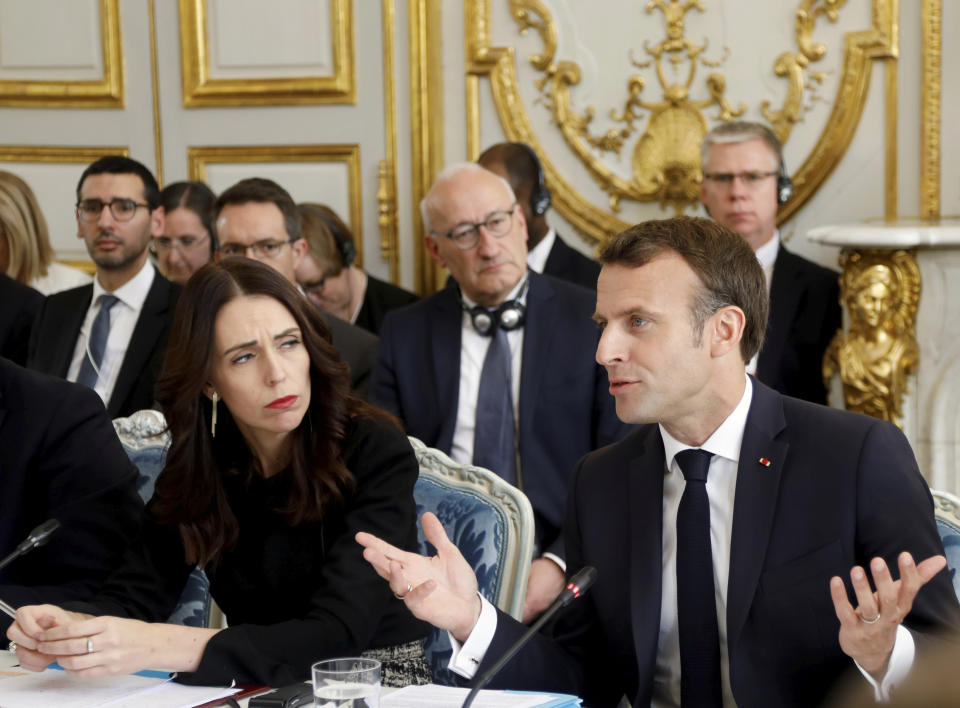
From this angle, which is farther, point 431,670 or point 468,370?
point 468,370

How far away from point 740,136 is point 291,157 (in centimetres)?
195

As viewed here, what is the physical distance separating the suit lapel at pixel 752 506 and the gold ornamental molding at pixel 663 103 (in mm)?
2948

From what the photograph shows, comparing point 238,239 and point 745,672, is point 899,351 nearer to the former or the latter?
point 238,239

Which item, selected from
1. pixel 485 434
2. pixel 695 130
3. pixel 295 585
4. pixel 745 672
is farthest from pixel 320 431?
pixel 695 130

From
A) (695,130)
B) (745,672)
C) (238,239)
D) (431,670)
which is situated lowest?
(431,670)

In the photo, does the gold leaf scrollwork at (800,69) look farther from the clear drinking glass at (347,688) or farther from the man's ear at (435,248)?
the clear drinking glass at (347,688)

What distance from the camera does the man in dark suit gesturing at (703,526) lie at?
5.80 feet

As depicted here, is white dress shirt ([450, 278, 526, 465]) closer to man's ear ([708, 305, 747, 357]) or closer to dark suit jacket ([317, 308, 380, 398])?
dark suit jacket ([317, 308, 380, 398])

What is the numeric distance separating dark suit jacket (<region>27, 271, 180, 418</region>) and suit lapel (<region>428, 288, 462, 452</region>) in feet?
3.07

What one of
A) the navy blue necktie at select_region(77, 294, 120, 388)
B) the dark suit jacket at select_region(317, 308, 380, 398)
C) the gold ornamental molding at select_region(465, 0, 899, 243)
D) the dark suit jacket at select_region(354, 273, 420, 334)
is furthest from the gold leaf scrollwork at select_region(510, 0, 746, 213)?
the navy blue necktie at select_region(77, 294, 120, 388)

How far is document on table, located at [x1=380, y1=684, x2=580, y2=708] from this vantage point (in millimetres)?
1616

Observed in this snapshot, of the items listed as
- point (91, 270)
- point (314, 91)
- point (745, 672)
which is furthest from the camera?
point (91, 270)

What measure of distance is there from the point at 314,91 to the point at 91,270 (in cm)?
125

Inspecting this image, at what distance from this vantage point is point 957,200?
4.51 m
